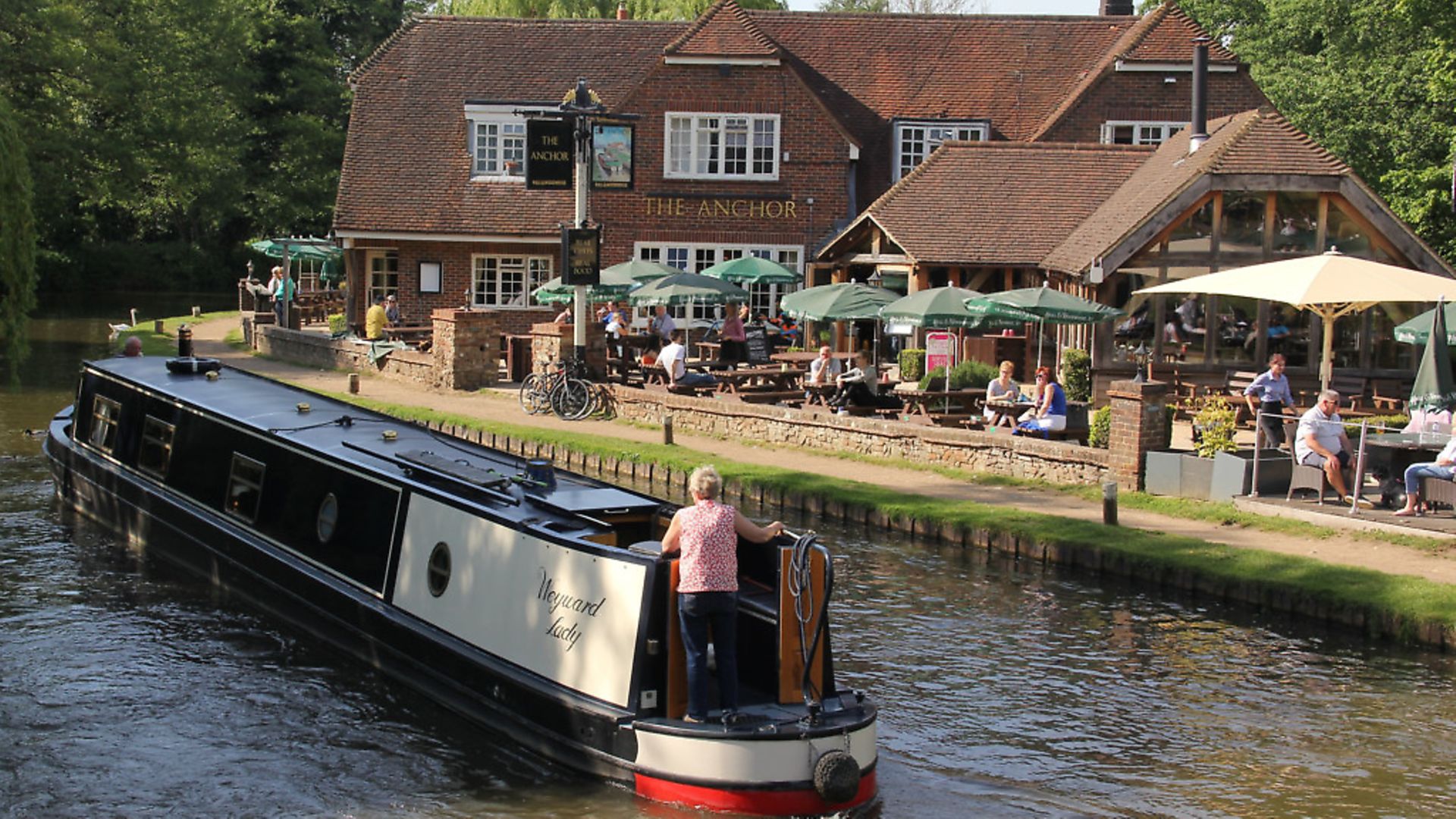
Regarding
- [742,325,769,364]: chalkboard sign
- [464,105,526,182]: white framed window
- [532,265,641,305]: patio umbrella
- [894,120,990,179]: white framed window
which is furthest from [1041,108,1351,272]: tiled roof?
[464,105,526,182]: white framed window

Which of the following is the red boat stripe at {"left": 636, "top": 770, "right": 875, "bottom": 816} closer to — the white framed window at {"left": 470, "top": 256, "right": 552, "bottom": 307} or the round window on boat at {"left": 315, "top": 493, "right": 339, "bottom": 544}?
the round window on boat at {"left": 315, "top": 493, "right": 339, "bottom": 544}

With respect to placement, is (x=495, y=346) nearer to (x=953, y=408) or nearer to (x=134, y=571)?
(x=953, y=408)

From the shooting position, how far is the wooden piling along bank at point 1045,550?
14.3m

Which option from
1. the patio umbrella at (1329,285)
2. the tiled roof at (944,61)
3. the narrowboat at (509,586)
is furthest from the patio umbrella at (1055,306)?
the tiled roof at (944,61)

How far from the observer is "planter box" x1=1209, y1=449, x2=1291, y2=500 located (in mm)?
18047

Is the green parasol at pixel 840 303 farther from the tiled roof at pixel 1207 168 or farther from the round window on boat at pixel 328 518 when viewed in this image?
the round window on boat at pixel 328 518

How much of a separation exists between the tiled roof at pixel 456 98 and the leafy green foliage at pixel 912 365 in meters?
11.1

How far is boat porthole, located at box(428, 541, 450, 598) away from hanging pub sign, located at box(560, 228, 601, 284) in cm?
1411

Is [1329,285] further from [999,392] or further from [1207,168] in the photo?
[1207,168]

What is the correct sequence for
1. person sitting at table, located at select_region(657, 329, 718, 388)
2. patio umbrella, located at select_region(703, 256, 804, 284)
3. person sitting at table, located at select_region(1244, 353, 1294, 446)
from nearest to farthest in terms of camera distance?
person sitting at table, located at select_region(1244, 353, 1294, 446) → person sitting at table, located at select_region(657, 329, 718, 388) → patio umbrella, located at select_region(703, 256, 804, 284)

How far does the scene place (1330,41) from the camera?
4416 cm

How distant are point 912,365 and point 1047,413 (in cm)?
829

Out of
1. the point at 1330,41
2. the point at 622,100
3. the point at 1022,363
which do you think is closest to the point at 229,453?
the point at 1022,363

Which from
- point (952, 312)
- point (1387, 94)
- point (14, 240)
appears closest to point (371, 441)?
point (952, 312)
